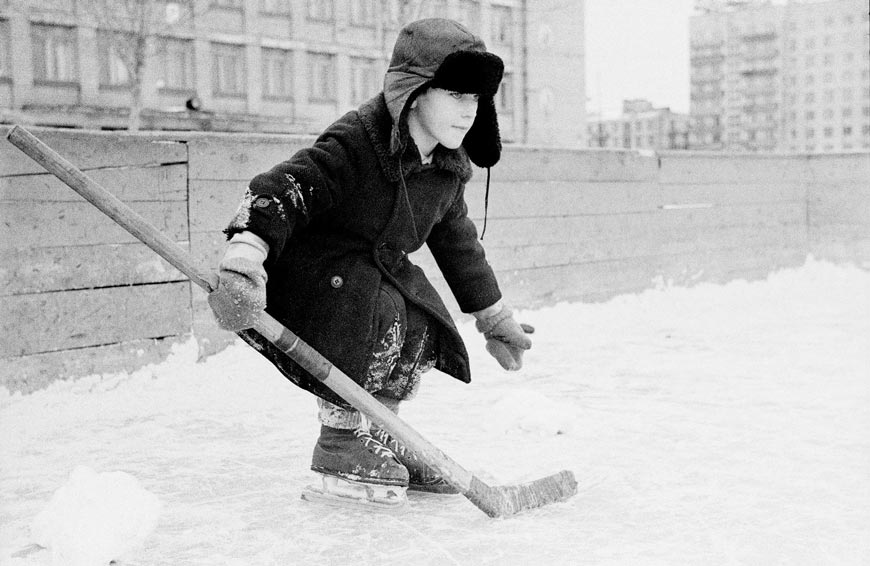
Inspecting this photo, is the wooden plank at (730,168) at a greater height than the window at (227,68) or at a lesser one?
lesser

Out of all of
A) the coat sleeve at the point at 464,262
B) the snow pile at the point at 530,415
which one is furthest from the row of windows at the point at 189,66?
the coat sleeve at the point at 464,262

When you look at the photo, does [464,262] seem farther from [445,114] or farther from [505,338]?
[445,114]

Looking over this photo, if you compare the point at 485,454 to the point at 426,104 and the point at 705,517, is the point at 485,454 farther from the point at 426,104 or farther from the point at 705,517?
the point at 426,104

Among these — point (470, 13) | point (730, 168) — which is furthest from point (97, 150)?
point (470, 13)

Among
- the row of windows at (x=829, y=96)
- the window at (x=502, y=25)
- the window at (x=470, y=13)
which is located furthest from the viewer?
the row of windows at (x=829, y=96)

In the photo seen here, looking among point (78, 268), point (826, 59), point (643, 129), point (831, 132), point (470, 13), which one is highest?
point (826, 59)

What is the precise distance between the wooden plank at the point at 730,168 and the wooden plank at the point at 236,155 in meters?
3.01

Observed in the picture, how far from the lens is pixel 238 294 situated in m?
1.70

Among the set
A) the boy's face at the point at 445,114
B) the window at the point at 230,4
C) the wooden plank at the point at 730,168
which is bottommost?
the wooden plank at the point at 730,168

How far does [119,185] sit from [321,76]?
1830 centimetres

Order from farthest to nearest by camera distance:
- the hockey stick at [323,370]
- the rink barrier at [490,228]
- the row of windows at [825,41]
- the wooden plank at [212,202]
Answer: the row of windows at [825,41] < the wooden plank at [212,202] < the rink barrier at [490,228] < the hockey stick at [323,370]

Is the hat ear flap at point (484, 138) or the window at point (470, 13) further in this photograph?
the window at point (470, 13)

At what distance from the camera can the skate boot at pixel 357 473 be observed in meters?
2.07

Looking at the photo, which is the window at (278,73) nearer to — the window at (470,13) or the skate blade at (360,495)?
the window at (470,13)
